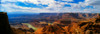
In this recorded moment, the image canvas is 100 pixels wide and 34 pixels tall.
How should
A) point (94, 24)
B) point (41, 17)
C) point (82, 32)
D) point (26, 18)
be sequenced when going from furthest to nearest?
point (41, 17), point (26, 18), point (94, 24), point (82, 32)

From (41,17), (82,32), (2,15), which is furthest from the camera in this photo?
(41,17)

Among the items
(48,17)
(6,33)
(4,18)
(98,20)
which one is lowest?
(48,17)

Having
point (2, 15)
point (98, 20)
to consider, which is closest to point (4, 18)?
point (2, 15)

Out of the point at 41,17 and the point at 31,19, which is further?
the point at 41,17

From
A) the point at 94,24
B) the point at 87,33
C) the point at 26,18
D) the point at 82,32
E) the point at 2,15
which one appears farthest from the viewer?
the point at 26,18

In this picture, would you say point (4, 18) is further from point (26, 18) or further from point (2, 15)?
point (26, 18)

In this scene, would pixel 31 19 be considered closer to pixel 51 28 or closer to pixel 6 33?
pixel 51 28

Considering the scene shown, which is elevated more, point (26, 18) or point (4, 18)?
point (4, 18)

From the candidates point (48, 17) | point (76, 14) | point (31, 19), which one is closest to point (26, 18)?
point (31, 19)

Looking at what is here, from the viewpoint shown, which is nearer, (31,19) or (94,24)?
(94,24)
